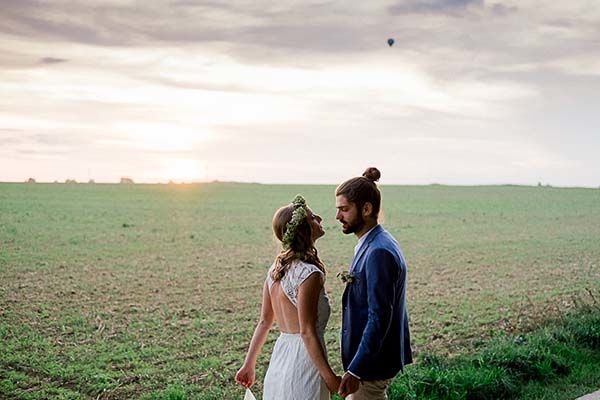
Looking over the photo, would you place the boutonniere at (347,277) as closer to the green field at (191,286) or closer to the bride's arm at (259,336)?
the bride's arm at (259,336)

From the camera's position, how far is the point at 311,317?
3982 mm

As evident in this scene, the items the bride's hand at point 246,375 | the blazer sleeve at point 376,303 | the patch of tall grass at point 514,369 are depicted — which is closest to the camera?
the blazer sleeve at point 376,303

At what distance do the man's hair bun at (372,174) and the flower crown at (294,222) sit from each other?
15.6 inches

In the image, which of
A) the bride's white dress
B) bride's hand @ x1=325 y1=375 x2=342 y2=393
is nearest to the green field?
the bride's white dress

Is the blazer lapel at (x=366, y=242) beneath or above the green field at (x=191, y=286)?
above

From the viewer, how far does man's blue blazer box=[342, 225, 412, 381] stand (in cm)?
383

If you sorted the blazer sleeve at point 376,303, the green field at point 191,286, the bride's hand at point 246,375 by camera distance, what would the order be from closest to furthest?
the blazer sleeve at point 376,303
the bride's hand at point 246,375
the green field at point 191,286

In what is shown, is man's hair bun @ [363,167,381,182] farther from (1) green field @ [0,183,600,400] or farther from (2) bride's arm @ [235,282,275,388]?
(1) green field @ [0,183,600,400]

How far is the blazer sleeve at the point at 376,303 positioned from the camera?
383 cm

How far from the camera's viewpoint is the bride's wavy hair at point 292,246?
4.05m

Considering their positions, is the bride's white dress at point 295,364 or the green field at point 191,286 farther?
the green field at point 191,286

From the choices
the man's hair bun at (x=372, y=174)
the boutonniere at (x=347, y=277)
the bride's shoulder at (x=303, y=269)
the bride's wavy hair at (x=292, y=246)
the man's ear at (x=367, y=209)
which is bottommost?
the boutonniere at (x=347, y=277)

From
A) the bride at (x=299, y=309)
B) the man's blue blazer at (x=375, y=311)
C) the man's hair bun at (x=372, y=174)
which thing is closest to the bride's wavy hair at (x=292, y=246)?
the bride at (x=299, y=309)

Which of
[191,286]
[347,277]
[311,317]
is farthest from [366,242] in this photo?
[191,286]
